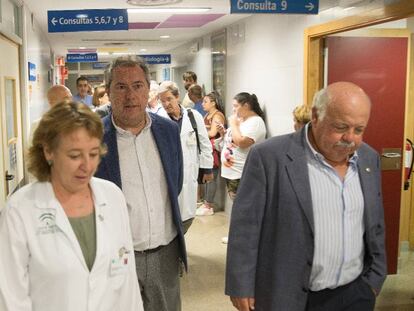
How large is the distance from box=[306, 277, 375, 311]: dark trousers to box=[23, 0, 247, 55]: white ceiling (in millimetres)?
3858

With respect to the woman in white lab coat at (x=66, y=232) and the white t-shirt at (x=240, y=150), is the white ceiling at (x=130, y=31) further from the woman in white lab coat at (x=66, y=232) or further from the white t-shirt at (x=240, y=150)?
the woman in white lab coat at (x=66, y=232)

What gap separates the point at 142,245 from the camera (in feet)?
7.73

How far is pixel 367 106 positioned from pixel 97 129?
42.5 inches

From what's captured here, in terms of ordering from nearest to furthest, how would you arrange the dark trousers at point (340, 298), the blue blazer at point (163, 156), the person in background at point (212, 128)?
the dark trousers at point (340, 298)
the blue blazer at point (163, 156)
the person in background at point (212, 128)

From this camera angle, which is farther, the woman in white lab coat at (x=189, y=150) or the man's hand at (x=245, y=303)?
the woman in white lab coat at (x=189, y=150)

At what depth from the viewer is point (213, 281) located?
4512 mm

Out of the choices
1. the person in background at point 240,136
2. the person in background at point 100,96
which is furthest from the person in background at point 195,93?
the person in background at point 240,136

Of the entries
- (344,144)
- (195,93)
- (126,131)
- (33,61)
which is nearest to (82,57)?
(195,93)

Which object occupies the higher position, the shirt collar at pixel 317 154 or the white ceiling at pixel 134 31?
the white ceiling at pixel 134 31

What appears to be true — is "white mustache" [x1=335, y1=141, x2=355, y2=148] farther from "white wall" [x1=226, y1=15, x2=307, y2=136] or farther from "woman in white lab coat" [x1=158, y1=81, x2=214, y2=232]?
"white wall" [x1=226, y1=15, x2=307, y2=136]

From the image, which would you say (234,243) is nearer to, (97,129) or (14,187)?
(97,129)

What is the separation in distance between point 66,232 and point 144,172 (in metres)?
0.75

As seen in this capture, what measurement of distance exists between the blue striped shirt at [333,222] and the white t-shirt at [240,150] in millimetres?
3347

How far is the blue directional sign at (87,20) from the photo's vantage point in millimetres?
5305
